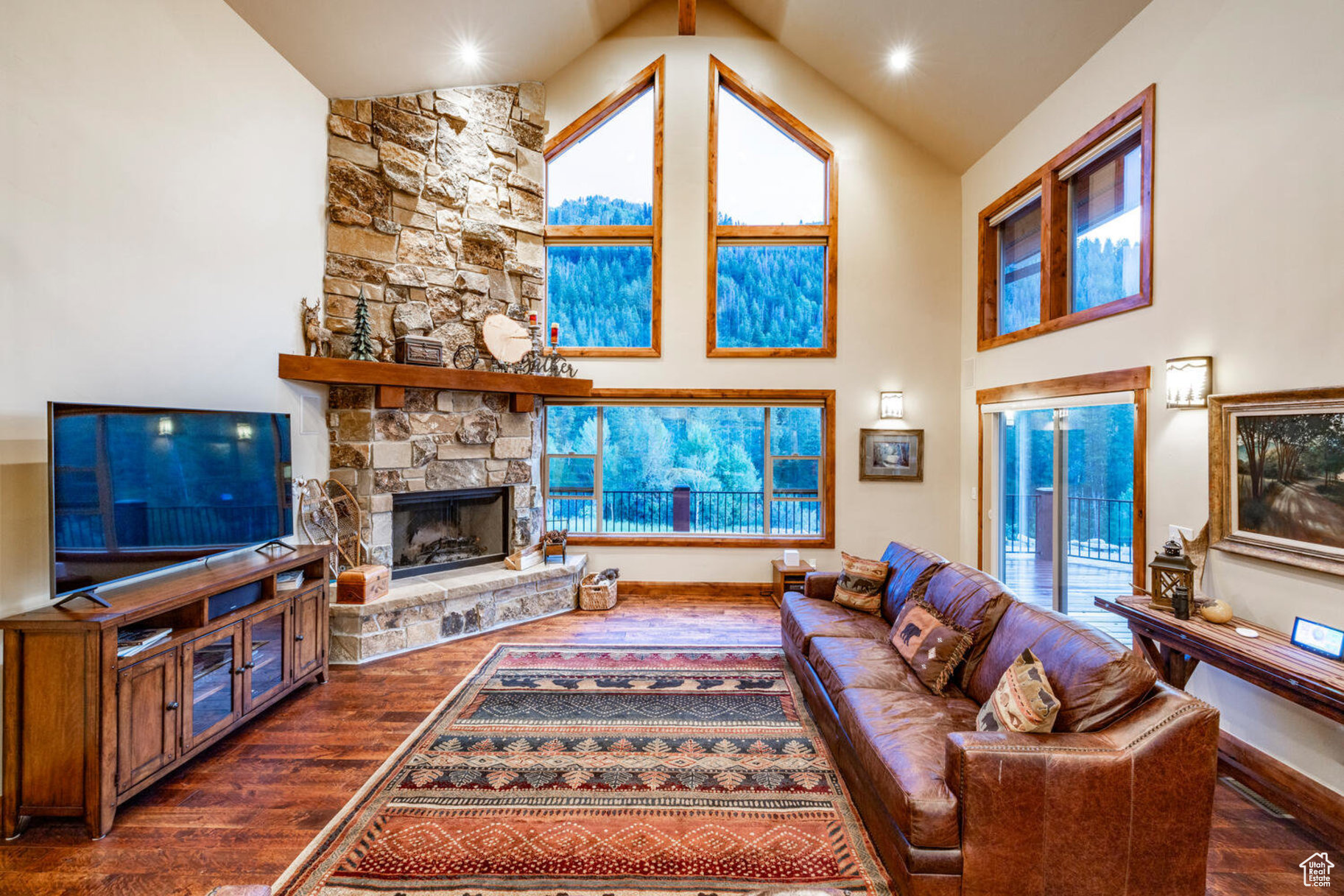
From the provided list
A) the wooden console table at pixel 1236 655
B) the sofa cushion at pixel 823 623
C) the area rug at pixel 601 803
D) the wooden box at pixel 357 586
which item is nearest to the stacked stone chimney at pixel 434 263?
the wooden box at pixel 357 586

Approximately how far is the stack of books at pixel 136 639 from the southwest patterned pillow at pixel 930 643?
136 inches

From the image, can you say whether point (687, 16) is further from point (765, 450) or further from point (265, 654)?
point (265, 654)

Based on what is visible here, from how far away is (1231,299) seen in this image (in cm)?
279

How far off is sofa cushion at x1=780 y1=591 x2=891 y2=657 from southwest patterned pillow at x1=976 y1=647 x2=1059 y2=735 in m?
1.13

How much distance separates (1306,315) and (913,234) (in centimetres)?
351

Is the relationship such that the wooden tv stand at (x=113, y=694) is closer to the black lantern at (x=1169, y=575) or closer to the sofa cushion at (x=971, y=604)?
the sofa cushion at (x=971, y=604)

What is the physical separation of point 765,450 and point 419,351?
342cm

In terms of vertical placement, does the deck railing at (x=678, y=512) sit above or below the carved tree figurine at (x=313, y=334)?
below

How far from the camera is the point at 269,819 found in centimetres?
229

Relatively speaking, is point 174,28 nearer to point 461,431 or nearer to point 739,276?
point 461,431

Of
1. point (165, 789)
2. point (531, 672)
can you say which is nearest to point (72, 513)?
point (165, 789)

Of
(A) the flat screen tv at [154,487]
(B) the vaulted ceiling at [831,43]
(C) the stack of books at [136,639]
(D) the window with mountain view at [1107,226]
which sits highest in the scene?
(B) the vaulted ceiling at [831,43]

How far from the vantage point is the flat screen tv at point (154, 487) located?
2.27 meters

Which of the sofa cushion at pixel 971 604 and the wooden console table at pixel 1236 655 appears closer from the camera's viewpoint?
the wooden console table at pixel 1236 655
